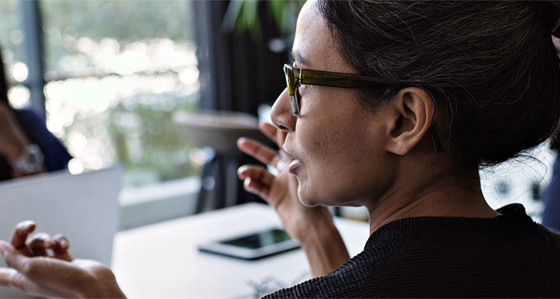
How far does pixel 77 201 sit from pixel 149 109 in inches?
136

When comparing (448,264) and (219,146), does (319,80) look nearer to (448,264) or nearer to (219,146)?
(448,264)

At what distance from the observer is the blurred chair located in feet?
12.8

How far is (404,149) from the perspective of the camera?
3.23ft

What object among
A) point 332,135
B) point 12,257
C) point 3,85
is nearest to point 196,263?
point 12,257

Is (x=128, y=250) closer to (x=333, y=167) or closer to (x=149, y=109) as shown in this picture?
(x=333, y=167)

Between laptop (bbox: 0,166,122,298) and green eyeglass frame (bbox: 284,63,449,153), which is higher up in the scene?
green eyeglass frame (bbox: 284,63,449,153)

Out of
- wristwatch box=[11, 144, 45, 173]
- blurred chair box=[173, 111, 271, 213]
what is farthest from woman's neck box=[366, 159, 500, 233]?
blurred chair box=[173, 111, 271, 213]

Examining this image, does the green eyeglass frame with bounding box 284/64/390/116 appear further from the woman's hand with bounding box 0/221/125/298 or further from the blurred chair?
the blurred chair

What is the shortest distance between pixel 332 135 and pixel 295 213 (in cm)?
56

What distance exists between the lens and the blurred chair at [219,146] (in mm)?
3895

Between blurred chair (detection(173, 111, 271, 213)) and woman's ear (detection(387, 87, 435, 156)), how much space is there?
286cm

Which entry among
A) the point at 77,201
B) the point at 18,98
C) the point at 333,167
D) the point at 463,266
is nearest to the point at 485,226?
the point at 463,266

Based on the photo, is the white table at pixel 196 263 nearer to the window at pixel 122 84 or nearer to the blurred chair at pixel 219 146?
the blurred chair at pixel 219 146

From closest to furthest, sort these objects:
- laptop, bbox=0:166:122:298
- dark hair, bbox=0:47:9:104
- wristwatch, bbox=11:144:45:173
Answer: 1. laptop, bbox=0:166:122:298
2. wristwatch, bbox=11:144:45:173
3. dark hair, bbox=0:47:9:104
